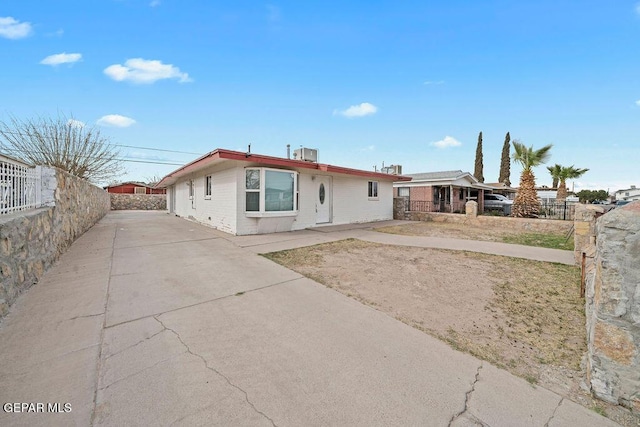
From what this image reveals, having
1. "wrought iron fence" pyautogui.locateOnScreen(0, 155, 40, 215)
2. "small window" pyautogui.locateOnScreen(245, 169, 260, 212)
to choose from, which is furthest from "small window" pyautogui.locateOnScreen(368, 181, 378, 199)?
"wrought iron fence" pyautogui.locateOnScreen(0, 155, 40, 215)

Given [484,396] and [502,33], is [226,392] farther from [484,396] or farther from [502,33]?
[502,33]

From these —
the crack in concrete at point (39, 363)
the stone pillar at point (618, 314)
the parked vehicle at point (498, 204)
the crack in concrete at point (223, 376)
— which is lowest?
the crack in concrete at point (223, 376)

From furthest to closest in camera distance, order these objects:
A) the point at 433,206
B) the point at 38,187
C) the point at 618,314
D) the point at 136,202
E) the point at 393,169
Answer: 1. the point at 136,202
2. the point at 433,206
3. the point at 393,169
4. the point at 38,187
5. the point at 618,314

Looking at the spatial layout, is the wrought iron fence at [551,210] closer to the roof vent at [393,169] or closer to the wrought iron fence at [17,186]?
the roof vent at [393,169]

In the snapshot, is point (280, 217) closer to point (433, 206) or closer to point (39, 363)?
point (39, 363)

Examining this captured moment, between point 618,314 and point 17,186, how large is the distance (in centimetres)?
773

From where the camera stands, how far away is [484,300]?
386 cm

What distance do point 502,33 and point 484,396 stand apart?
13.5m

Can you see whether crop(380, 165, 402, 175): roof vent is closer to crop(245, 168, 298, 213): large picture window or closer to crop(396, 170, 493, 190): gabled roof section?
crop(396, 170, 493, 190): gabled roof section

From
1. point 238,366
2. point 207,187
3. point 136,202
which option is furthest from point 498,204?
point 136,202

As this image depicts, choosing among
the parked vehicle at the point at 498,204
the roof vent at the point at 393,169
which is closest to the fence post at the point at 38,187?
the roof vent at the point at 393,169

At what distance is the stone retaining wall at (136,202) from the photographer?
28.1 meters

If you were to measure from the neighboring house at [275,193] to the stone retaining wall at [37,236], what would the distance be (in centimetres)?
371

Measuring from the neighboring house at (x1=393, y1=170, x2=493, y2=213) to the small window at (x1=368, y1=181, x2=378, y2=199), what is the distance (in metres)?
5.30
